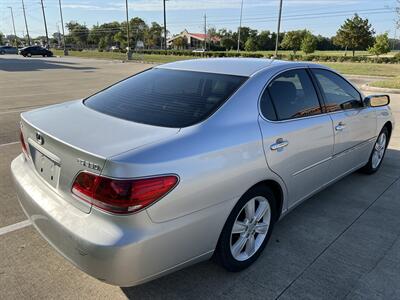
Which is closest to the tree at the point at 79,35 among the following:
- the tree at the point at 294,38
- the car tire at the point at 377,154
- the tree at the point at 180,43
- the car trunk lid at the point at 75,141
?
the tree at the point at 180,43

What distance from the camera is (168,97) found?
2.95 meters

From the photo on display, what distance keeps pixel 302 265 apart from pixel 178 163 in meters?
1.49

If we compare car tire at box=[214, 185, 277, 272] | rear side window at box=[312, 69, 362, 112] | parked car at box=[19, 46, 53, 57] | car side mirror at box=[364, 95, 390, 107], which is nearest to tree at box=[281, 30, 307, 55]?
parked car at box=[19, 46, 53, 57]

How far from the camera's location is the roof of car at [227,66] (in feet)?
10.3

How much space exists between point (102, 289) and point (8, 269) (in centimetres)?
78

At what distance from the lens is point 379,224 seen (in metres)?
3.65

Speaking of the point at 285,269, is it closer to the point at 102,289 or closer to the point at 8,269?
the point at 102,289

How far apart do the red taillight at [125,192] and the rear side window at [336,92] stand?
88.5 inches

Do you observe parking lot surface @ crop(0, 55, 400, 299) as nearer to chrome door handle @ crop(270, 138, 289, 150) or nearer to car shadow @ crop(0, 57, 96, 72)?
chrome door handle @ crop(270, 138, 289, 150)

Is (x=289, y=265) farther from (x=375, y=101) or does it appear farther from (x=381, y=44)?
(x=381, y=44)

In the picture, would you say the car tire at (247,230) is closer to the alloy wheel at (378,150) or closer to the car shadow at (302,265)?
the car shadow at (302,265)

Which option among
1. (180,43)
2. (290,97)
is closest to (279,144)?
(290,97)

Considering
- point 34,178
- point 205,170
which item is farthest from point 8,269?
point 205,170

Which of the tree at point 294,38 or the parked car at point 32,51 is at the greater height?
the tree at point 294,38
